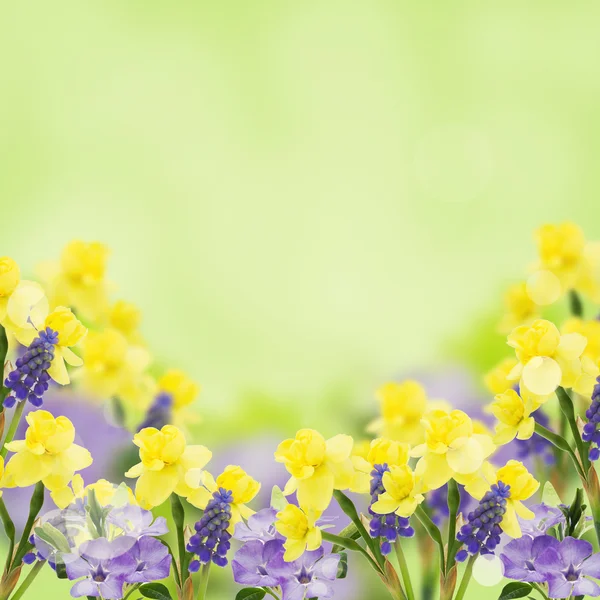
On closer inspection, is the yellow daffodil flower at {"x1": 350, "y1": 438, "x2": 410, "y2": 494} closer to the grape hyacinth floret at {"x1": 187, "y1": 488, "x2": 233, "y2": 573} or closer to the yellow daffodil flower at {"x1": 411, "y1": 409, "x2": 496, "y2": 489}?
the yellow daffodil flower at {"x1": 411, "y1": 409, "x2": 496, "y2": 489}

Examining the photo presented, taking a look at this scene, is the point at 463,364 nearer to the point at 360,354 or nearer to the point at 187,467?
the point at 360,354

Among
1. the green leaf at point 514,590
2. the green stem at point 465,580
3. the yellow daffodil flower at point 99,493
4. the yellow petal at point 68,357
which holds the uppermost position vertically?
the yellow petal at point 68,357

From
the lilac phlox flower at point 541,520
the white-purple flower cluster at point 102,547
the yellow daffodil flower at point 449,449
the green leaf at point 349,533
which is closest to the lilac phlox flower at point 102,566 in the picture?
the white-purple flower cluster at point 102,547

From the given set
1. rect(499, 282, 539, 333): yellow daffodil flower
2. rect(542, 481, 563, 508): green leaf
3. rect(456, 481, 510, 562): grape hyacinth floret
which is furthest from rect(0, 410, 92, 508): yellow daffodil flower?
rect(499, 282, 539, 333): yellow daffodil flower

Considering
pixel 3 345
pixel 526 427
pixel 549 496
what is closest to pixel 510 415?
pixel 526 427

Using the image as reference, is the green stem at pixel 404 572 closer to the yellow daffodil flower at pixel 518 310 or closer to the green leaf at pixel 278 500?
the green leaf at pixel 278 500

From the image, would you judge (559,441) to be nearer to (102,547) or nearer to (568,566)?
(568,566)
